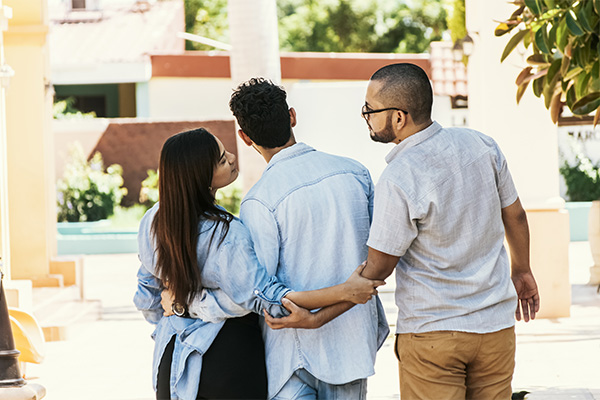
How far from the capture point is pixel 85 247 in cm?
1900

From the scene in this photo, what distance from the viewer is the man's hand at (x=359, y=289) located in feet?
9.66

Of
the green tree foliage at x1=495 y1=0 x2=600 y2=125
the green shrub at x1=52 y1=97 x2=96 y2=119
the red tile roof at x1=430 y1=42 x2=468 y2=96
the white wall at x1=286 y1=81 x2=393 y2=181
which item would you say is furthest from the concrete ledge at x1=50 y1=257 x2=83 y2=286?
the green shrub at x1=52 y1=97 x2=96 y2=119

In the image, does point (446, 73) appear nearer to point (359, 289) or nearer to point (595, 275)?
point (595, 275)

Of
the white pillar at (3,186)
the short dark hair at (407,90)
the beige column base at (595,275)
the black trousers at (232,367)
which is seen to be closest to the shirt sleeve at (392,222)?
the short dark hair at (407,90)

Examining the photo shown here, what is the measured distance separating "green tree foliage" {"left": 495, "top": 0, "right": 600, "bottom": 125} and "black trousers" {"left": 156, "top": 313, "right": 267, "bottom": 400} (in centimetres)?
193

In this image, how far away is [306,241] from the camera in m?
3.02

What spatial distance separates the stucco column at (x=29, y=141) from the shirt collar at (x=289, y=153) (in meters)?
7.17

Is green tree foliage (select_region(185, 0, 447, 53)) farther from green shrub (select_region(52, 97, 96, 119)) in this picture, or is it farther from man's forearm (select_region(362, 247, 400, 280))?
man's forearm (select_region(362, 247, 400, 280))

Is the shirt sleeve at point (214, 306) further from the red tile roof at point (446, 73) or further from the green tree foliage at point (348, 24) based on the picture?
the green tree foliage at point (348, 24)

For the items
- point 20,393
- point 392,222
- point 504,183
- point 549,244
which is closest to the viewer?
point 392,222

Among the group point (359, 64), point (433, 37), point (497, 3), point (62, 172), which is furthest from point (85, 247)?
point (433, 37)

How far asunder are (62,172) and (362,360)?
19725 mm

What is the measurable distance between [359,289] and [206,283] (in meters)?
0.51

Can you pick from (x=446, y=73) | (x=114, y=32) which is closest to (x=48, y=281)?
(x=446, y=73)
